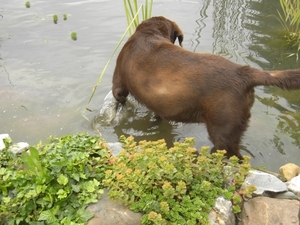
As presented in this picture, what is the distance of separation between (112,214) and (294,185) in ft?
5.47

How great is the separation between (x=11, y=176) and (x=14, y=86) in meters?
2.86

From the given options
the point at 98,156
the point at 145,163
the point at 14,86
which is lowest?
the point at 14,86

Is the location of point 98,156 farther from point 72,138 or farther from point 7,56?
point 7,56

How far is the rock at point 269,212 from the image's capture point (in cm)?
283

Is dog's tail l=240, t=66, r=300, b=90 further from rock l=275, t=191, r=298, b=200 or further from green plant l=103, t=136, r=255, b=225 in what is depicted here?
rock l=275, t=191, r=298, b=200

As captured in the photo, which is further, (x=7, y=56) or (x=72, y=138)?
(x=7, y=56)

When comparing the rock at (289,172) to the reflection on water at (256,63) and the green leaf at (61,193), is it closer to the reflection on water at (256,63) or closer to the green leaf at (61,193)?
the reflection on water at (256,63)

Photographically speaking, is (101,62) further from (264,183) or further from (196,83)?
(264,183)

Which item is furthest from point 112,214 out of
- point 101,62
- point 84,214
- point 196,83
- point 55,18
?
point 55,18

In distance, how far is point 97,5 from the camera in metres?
8.20

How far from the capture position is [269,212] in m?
2.87

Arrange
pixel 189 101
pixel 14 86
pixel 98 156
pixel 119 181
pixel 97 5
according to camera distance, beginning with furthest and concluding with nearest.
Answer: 1. pixel 97 5
2. pixel 14 86
3. pixel 189 101
4. pixel 98 156
5. pixel 119 181

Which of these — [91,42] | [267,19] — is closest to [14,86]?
[91,42]

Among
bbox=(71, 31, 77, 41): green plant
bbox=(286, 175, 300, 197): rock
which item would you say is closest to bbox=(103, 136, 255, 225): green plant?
bbox=(286, 175, 300, 197): rock
